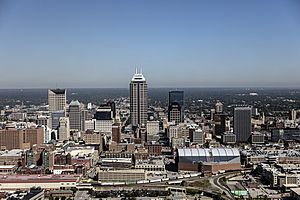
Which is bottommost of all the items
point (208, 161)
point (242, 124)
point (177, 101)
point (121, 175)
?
A: point (121, 175)

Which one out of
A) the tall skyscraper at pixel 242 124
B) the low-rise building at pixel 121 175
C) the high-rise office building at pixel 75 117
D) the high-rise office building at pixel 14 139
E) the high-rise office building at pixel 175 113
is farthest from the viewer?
the high-rise office building at pixel 175 113

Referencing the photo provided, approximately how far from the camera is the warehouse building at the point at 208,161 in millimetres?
8141

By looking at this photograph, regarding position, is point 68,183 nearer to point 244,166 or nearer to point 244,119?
point 244,166

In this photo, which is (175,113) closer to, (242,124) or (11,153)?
(242,124)

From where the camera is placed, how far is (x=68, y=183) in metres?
7.05

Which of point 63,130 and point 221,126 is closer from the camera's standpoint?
point 63,130

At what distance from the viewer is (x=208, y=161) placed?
820 cm

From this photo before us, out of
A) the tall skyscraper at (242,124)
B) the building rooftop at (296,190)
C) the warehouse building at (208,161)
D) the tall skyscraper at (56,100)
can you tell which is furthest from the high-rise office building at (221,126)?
the building rooftop at (296,190)

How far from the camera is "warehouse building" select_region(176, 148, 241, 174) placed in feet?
26.7

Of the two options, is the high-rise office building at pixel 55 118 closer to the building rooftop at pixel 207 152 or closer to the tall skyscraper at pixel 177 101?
the tall skyscraper at pixel 177 101

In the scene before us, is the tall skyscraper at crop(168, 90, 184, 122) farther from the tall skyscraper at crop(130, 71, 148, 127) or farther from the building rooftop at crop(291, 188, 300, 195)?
the building rooftop at crop(291, 188, 300, 195)

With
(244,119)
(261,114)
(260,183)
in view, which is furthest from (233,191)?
(261,114)

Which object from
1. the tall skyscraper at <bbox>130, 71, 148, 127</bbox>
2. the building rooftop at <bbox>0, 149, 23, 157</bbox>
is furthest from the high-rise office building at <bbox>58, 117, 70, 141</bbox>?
the tall skyscraper at <bbox>130, 71, 148, 127</bbox>

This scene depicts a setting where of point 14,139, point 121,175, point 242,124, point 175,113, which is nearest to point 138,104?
point 175,113
